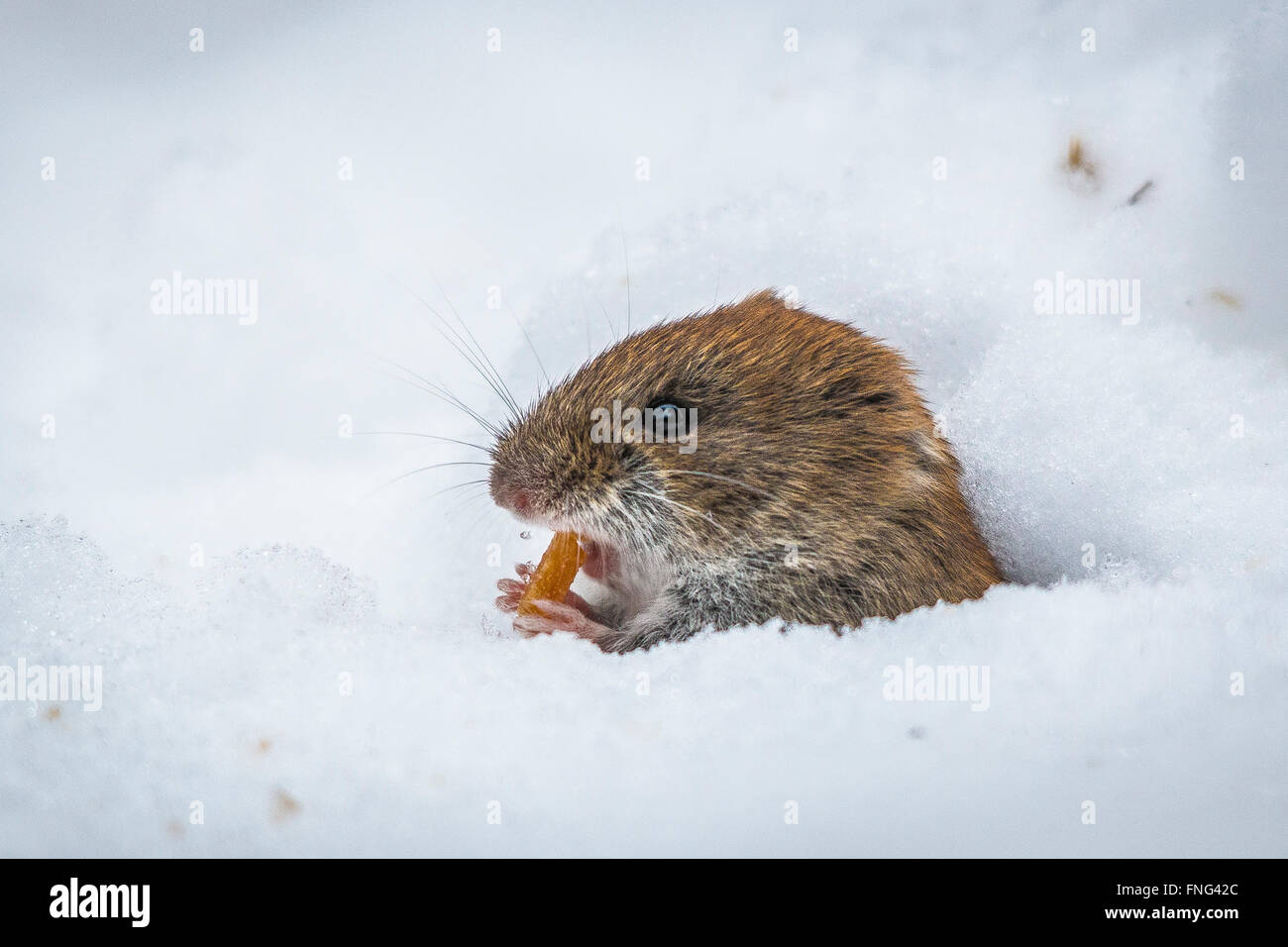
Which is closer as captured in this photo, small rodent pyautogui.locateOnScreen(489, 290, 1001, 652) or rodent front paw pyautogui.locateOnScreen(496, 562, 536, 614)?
small rodent pyautogui.locateOnScreen(489, 290, 1001, 652)

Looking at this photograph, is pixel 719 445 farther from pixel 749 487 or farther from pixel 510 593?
pixel 510 593

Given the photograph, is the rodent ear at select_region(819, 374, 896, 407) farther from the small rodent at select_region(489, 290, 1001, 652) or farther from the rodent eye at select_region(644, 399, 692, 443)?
the rodent eye at select_region(644, 399, 692, 443)

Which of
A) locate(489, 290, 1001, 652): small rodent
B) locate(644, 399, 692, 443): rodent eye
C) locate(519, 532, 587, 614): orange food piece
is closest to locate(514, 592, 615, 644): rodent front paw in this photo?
locate(489, 290, 1001, 652): small rodent

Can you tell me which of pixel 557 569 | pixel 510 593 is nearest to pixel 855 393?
pixel 557 569

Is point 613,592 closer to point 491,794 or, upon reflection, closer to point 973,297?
point 491,794

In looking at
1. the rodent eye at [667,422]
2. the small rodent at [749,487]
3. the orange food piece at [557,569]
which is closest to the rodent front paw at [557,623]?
the small rodent at [749,487]

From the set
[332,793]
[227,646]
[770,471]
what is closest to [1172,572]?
[770,471]
